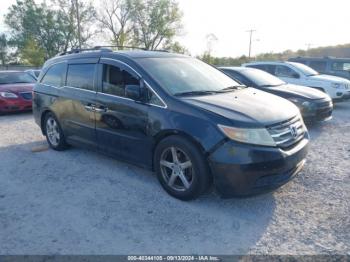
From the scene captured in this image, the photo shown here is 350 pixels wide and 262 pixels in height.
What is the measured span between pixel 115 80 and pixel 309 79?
300 inches

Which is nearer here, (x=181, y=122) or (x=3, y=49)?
(x=181, y=122)

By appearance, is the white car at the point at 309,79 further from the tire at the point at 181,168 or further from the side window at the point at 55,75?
the tire at the point at 181,168

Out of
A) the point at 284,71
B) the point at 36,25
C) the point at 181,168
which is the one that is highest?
the point at 36,25

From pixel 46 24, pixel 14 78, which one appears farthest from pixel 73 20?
pixel 14 78

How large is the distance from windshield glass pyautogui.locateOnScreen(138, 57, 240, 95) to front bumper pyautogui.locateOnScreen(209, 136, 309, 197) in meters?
1.06

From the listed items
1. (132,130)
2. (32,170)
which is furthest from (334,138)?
(32,170)

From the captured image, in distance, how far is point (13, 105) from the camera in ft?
29.1

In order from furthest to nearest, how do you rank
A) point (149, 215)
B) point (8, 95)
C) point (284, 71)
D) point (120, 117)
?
point (284, 71)
point (8, 95)
point (120, 117)
point (149, 215)

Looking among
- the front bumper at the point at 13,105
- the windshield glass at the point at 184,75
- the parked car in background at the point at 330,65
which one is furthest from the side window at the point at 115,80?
the parked car in background at the point at 330,65

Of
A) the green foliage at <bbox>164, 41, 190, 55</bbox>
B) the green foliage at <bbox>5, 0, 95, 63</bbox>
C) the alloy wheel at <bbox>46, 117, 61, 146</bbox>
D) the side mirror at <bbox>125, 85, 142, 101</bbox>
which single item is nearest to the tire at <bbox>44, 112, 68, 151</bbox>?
the alloy wheel at <bbox>46, 117, 61, 146</bbox>

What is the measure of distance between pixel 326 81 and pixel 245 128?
802 cm

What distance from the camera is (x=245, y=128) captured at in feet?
9.95

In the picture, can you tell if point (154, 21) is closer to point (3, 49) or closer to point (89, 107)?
point (3, 49)

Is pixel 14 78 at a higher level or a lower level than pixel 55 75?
lower
